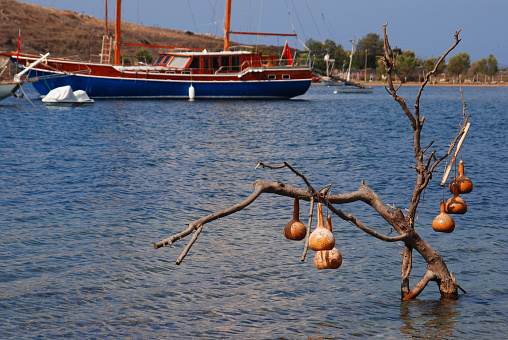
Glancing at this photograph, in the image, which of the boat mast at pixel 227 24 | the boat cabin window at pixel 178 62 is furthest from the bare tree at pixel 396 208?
the boat mast at pixel 227 24

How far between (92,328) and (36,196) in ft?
32.1

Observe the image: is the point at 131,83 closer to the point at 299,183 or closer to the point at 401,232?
the point at 299,183

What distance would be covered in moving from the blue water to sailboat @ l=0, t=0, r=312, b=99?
102ft

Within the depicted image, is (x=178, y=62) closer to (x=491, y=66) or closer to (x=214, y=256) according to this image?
(x=214, y=256)

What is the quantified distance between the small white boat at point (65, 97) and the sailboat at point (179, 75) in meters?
2.55

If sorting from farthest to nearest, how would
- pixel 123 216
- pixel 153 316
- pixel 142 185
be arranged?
1. pixel 142 185
2. pixel 123 216
3. pixel 153 316

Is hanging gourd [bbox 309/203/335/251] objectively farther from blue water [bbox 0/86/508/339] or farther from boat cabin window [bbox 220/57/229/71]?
boat cabin window [bbox 220/57/229/71]

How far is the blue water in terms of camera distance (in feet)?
26.4

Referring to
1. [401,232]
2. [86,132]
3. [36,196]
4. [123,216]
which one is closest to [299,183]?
[123,216]

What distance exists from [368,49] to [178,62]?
435 feet

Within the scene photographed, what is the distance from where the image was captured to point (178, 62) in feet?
194

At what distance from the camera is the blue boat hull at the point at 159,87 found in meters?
57.4

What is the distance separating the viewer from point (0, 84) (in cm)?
4694

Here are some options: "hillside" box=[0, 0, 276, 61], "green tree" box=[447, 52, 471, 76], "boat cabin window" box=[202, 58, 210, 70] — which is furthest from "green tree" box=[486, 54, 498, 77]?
"boat cabin window" box=[202, 58, 210, 70]
